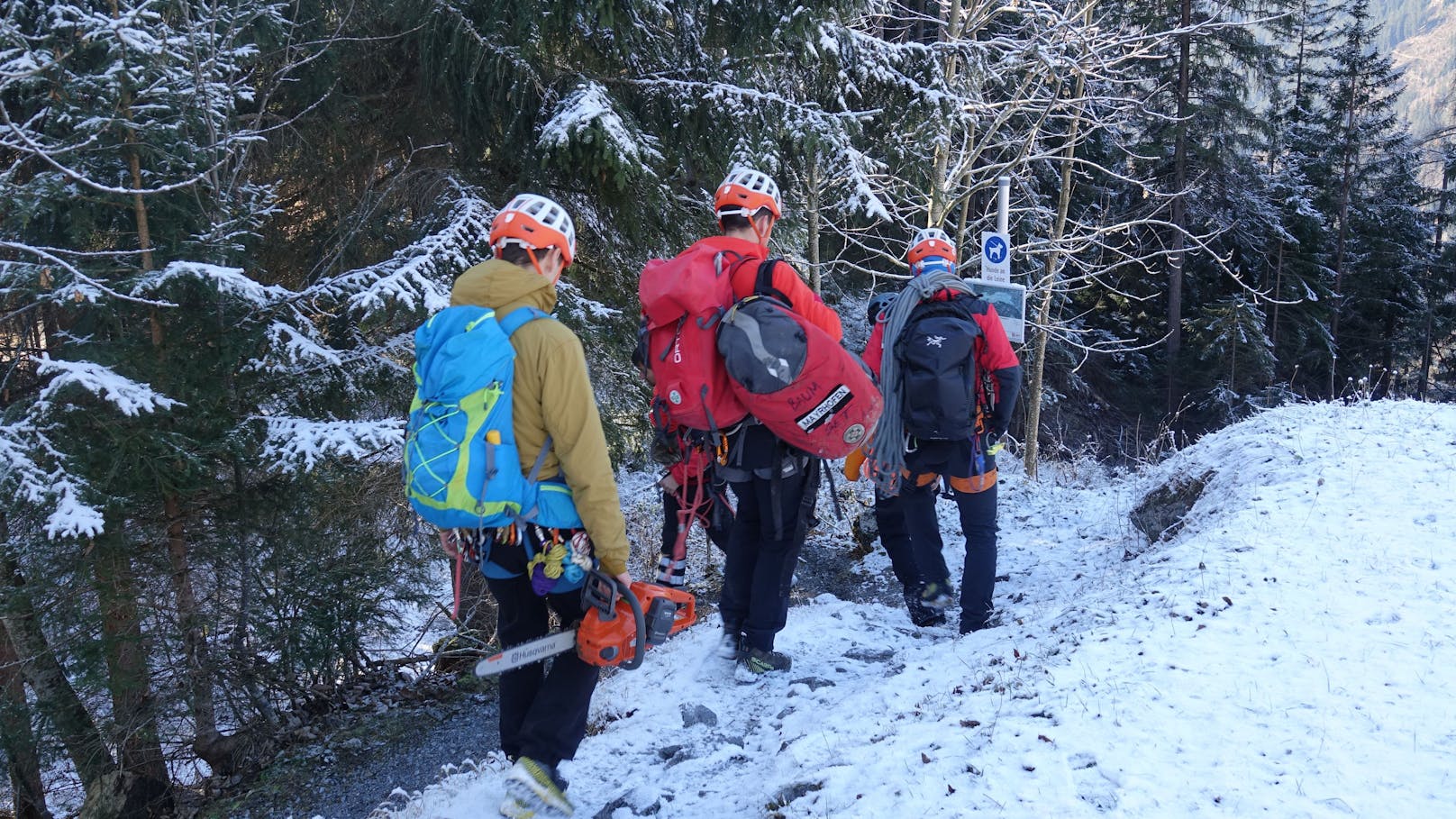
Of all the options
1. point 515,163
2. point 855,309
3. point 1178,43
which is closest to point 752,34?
point 515,163

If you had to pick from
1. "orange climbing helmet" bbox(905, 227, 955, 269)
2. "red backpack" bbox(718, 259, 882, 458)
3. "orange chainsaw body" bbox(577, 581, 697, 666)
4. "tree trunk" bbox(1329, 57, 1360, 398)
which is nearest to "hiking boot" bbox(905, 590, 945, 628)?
"red backpack" bbox(718, 259, 882, 458)

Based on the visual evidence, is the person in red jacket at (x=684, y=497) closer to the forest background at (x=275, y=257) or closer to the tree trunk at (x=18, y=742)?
the forest background at (x=275, y=257)

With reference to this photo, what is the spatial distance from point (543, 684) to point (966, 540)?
2979 mm

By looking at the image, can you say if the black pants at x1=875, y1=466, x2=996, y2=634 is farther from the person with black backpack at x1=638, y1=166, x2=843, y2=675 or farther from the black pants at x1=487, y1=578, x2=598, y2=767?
the black pants at x1=487, y1=578, x2=598, y2=767

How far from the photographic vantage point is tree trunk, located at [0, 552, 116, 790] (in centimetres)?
564

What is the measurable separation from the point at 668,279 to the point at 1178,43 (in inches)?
1031

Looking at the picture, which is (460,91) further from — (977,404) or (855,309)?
(855,309)

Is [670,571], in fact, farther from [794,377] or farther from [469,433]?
[469,433]

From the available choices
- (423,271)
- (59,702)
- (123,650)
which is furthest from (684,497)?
(59,702)

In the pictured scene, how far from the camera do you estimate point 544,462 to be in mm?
3244

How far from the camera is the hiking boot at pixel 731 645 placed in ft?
16.0

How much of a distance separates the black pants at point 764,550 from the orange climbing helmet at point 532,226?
161 centimetres

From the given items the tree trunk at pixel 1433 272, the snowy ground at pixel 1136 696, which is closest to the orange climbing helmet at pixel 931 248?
the snowy ground at pixel 1136 696

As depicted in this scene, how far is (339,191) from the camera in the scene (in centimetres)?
787
